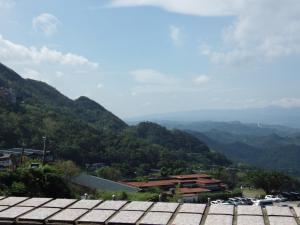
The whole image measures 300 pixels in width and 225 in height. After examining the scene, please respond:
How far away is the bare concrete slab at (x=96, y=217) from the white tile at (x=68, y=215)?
6cm

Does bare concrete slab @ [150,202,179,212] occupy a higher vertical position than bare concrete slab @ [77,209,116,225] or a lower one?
higher

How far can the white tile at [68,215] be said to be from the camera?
3.55 meters

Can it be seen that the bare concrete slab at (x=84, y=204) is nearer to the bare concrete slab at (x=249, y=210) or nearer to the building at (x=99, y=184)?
the bare concrete slab at (x=249, y=210)

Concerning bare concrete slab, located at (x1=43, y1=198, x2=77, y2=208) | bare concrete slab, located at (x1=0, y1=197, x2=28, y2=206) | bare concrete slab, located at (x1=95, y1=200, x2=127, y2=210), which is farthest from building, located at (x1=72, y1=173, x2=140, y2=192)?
bare concrete slab, located at (x1=95, y1=200, x2=127, y2=210)

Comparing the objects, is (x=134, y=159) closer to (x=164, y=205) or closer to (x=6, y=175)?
(x=6, y=175)

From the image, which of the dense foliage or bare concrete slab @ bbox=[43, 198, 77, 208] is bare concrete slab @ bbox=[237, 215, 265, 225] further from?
the dense foliage

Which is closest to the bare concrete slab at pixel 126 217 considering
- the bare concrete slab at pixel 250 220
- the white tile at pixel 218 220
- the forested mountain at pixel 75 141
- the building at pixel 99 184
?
the white tile at pixel 218 220

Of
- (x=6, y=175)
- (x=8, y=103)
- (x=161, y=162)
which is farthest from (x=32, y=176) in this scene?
(x=8, y=103)

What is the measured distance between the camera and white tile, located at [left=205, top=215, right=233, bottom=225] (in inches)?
132

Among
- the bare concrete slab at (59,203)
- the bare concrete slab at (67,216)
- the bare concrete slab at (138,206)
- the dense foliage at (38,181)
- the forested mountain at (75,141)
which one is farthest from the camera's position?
the forested mountain at (75,141)

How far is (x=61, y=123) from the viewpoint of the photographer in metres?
71.8

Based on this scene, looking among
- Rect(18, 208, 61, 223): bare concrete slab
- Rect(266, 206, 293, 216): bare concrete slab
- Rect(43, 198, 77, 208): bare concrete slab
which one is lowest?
Rect(18, 208, 61, 223): bare concrete slab

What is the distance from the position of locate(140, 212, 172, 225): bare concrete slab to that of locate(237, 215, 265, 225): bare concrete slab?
552 mm

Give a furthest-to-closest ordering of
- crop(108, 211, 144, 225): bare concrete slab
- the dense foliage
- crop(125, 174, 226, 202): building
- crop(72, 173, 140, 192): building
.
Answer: crop(125, 174, 226, 202): building < crop(72, 173, 140, 192): building < the dense foliage < crop(108, 211, 144, 225): bare concrete slab
